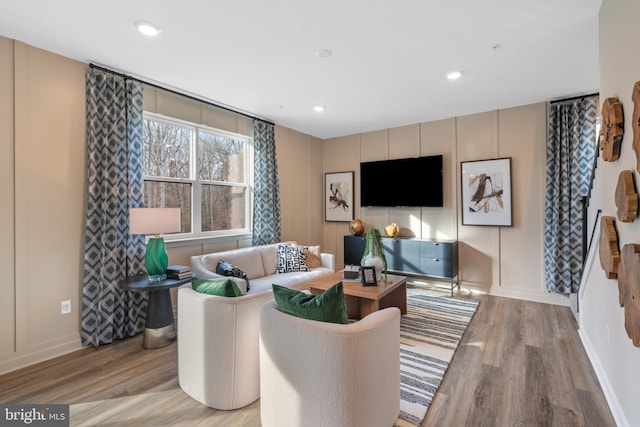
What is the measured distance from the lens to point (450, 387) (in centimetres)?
213

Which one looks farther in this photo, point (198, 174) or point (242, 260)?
point (198, 174)

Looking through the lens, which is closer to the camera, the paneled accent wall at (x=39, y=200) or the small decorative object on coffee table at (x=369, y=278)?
the paneled accent wall at (x=39, y=200)

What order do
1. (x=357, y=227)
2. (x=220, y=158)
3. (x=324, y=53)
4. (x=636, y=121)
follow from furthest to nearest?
(x=357, y=227), (x=220, y=158), (x=324, y=53), (x=636, y=121)

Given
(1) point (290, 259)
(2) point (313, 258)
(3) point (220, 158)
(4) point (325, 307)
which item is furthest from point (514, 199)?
(3) point (220, 158)

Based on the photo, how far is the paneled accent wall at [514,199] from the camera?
3.99m

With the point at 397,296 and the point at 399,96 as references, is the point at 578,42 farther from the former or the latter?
the point at 397,296

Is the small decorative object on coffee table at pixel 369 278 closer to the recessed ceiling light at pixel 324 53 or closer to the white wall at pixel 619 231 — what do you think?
the white wall at pixel 619 231

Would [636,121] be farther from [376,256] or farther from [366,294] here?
[376,256]

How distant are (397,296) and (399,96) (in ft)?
7.81

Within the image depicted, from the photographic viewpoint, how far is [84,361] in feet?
8.32

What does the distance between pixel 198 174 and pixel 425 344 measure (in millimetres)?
3170

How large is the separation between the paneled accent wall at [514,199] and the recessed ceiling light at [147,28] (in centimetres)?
372

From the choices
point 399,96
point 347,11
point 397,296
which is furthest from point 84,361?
point 399,96

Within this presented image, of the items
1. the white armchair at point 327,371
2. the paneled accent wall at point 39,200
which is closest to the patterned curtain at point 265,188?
the paneled accent wall at point 39,200
